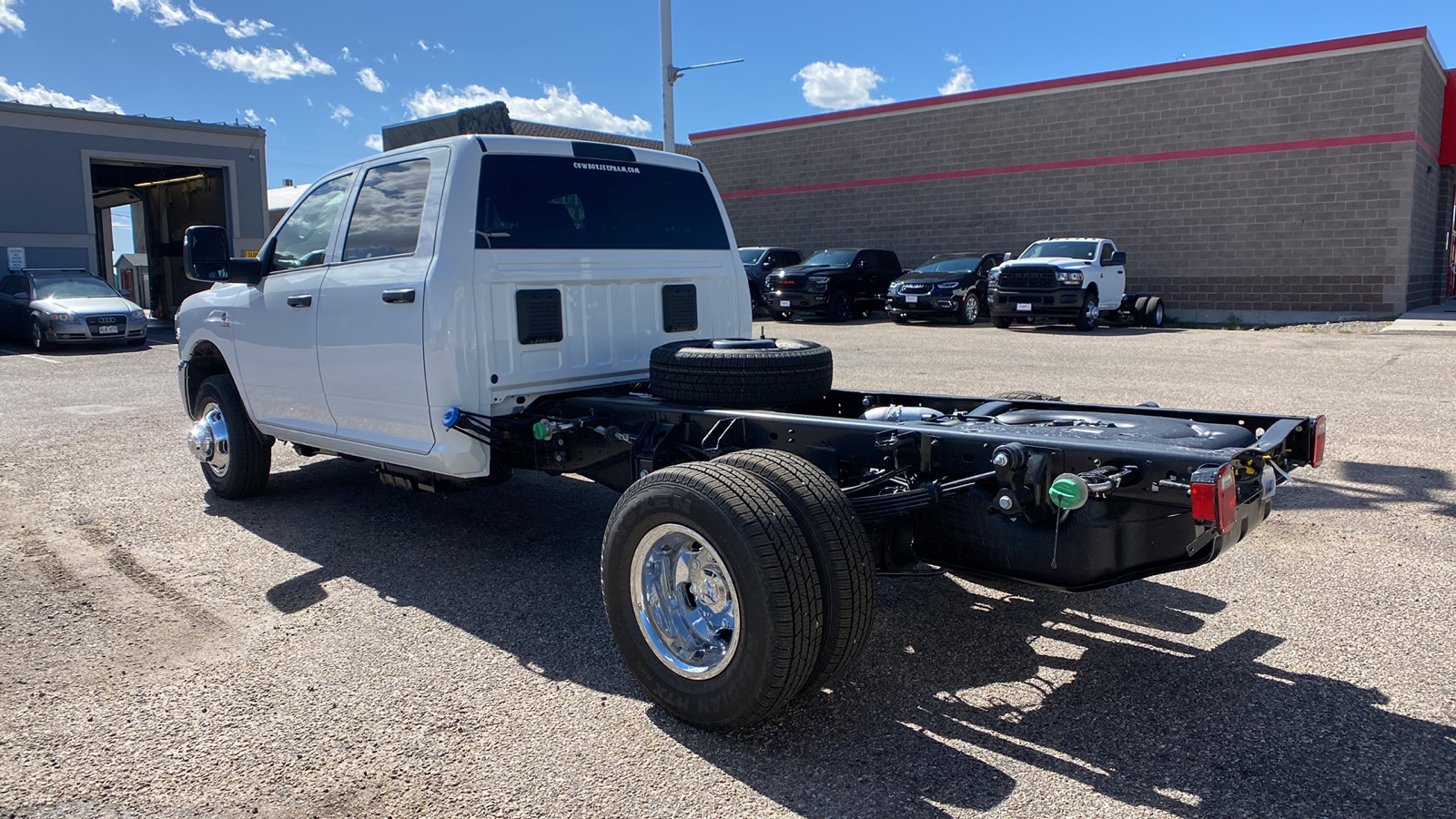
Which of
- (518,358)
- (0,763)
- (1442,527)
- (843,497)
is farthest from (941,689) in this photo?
(1442,527)

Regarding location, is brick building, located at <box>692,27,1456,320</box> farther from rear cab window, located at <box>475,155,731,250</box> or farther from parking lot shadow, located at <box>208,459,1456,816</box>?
parking lot shadow, located at <box>208,459,1456,816</box>

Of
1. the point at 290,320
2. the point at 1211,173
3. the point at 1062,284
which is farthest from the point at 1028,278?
the point at 290,320

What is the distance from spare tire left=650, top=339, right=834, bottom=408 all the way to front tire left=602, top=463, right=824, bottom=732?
979 mm

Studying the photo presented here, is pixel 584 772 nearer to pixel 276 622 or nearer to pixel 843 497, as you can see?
pixel 843 497

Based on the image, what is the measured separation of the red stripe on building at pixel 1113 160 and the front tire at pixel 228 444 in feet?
75.8

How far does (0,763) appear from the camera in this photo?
128 inches

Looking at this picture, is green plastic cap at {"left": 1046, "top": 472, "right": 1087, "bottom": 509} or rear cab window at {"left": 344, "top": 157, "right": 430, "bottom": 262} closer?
green plastic cap at {"left": 1046, "top": 472, "right": 1087, "bottom": 509}

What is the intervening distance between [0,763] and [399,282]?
2510 mm

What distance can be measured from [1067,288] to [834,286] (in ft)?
18.5

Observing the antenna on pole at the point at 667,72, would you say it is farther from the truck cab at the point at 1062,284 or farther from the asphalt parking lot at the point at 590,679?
the asphalt parking lot at the point at 590,679

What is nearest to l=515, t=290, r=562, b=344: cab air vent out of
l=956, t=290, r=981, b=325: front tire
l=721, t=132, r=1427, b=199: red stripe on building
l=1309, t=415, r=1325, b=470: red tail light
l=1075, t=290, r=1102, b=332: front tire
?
l=1309, t=415, r=1325, b=470: red tail light

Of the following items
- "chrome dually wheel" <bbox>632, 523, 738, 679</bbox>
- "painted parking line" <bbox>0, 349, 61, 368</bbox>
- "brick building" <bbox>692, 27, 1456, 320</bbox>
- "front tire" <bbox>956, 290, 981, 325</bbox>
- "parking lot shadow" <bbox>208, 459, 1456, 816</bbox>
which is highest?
"brick building" <bbox>692, 27, 1456, 320</bbox>

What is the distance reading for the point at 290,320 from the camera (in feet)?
18.9

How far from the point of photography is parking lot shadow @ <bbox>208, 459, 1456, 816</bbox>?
9.76ft
